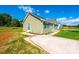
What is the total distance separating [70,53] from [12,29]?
30.7 inches

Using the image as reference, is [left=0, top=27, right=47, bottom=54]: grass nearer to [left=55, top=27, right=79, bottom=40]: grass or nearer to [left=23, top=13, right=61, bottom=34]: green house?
[left=23, top=13, right=61, bottom=34]: green house

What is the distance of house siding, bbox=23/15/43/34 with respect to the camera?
2969mm

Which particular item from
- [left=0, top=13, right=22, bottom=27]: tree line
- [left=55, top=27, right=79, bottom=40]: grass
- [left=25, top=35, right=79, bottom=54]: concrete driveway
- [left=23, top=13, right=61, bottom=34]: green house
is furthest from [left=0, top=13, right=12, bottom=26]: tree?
[left=55, top=27, right=79, bottom=40]: grass

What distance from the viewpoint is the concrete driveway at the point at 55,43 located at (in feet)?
9.43

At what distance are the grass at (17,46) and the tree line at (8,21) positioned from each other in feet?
0.18

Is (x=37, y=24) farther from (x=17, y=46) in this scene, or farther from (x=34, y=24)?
(x=17, y=46)

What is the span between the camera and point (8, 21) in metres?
2.94

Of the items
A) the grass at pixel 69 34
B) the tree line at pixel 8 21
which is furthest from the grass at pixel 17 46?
the grass at pixel 69 34

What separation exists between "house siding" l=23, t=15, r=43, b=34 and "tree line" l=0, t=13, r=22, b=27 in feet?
0.25

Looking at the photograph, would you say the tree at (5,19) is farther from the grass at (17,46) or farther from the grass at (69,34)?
the grass at (69,34)

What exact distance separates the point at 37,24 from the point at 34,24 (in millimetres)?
39

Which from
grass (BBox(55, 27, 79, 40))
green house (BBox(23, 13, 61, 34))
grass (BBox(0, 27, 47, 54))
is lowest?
grass (BBox(0, 27, 47, 54))

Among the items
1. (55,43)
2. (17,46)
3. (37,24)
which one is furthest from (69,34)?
(17,46)

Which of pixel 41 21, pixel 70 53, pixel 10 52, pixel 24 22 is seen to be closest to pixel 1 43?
pixel 10 52
